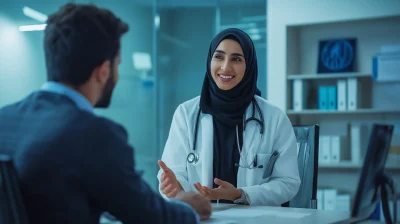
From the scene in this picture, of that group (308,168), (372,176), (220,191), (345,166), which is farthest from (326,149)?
(372,176)

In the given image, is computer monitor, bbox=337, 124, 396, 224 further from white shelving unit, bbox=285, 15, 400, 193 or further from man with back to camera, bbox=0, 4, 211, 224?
white shelving unit, bbox=285, 15, 400, 193

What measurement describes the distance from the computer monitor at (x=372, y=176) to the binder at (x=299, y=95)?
342 cm

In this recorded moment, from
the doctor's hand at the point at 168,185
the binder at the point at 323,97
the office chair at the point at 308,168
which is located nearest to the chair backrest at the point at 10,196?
the doctor's hand at the point at 168,185

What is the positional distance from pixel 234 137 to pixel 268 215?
0.63 metres

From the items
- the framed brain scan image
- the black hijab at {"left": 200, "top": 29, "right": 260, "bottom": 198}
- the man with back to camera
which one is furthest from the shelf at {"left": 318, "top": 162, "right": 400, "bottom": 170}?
the man with back to camera

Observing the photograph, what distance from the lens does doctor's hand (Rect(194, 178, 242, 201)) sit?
A: 201cm

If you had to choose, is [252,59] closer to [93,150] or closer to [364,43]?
[93,150]

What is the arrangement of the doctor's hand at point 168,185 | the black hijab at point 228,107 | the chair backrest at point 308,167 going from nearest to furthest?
the doctor's hand at point 168,185 < the black hijab at point 228,107 < the chair backrest at point 308,167

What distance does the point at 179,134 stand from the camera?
240cm

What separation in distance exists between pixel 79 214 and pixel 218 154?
1257 millimetres

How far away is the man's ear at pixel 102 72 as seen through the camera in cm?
128

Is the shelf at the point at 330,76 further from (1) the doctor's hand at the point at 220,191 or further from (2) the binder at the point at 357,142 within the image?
(1) the doctor's hand at the point at 220,191

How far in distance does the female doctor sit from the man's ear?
87cm

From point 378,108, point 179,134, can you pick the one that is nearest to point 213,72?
point 179,134
